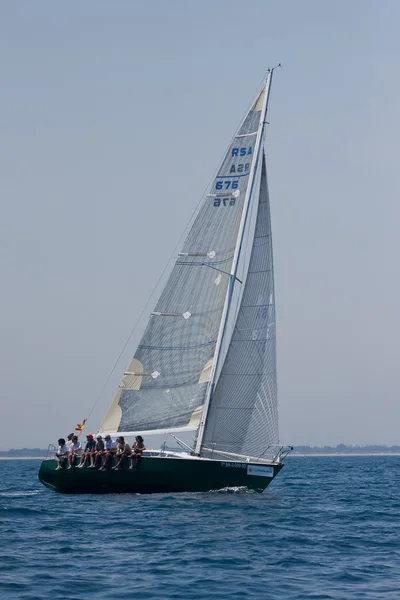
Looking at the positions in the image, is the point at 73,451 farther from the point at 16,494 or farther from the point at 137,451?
the point at 16,494

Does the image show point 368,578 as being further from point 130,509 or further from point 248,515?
point 130,509

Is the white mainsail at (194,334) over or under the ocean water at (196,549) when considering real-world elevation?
over

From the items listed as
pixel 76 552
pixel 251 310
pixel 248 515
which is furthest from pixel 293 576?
pixel 251 310

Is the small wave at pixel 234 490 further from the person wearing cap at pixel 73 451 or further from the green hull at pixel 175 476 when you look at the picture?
the person wearing cap at pixel 73 451

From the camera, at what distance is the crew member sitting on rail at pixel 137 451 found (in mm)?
30312

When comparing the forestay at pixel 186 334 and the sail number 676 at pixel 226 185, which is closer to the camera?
the forestay at pixel 186 334

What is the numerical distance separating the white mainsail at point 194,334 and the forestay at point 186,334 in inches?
A: 1.3

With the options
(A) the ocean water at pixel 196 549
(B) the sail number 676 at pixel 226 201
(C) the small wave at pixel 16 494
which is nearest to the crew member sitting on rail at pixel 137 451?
(A) the ocean water at pixel 196 549

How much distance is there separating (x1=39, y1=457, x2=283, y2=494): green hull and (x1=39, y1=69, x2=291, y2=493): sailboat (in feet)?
0.12

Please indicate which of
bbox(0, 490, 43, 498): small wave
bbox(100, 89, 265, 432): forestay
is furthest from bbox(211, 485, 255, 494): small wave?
bbox(0, 490, 43, 498): small wave

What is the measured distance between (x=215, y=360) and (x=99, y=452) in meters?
4.63

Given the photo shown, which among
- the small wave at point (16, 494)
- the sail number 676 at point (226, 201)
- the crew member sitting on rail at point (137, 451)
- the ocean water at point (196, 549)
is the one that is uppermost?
the sail number 676 at point (226, 201)

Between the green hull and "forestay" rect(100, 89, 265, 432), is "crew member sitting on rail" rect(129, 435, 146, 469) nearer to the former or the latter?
the green hull

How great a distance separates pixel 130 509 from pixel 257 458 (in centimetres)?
617
